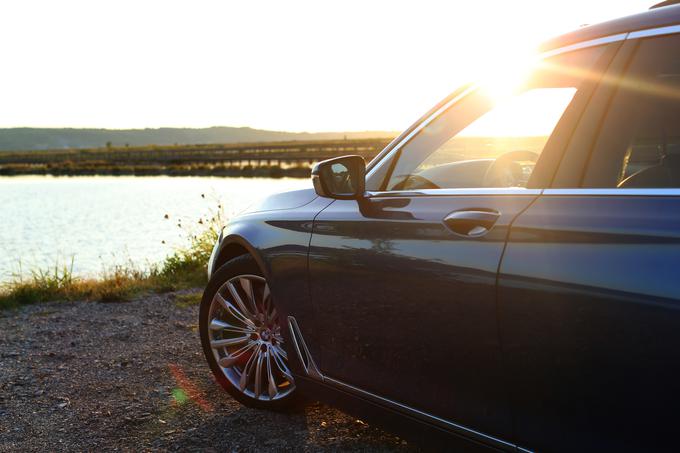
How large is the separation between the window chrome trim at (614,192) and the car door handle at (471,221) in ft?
0.68

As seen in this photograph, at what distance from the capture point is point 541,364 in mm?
2365

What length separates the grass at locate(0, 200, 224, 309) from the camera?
29.0ft

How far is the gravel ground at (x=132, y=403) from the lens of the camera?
Answer: 13.3 ft

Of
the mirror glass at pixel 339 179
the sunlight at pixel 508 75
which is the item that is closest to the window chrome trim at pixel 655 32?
the sunlight at pixel 508 75

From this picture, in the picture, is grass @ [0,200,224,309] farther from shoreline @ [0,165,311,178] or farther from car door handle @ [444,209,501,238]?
shoreline @ [0,165,311,178]

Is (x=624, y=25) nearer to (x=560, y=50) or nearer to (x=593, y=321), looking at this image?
(x=560, y=50)

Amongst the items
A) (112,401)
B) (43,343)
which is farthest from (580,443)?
(43,343)

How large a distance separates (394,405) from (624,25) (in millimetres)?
1669

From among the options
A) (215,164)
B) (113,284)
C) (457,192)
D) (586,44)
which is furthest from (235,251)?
(215,164)

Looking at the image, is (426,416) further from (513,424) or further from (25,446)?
(25,446)

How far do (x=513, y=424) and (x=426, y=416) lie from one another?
0.51 m

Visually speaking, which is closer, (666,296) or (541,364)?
(666,296)

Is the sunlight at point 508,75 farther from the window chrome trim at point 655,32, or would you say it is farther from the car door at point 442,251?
the window chrome trim at point 655,32

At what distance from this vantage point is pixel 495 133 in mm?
2984
